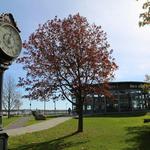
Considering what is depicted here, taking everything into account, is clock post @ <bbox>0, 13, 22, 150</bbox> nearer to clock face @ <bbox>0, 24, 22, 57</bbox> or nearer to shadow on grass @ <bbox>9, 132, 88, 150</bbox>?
clock face @ <bbox>0, 24, 22, 57</bbox>

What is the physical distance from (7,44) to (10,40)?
0.85ft

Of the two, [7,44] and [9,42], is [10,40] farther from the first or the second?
[7,44]

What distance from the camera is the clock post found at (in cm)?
759

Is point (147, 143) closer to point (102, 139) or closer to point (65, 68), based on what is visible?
point (102, 139)

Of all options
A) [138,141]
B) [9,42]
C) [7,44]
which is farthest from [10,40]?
[138,141]

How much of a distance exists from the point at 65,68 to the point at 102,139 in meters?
8.05

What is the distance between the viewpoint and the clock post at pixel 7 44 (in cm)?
759

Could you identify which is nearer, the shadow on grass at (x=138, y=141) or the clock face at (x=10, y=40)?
the clock face at (x=10, y=40)

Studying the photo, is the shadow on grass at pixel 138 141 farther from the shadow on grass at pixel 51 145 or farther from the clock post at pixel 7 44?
the clock post at pixel 7 44

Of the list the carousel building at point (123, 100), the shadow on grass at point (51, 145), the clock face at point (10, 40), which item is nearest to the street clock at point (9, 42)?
the clock face at point (10, 40)

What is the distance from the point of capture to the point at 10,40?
8.13m

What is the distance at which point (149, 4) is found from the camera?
2306cm

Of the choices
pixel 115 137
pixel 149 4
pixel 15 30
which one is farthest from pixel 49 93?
pixel 15 30

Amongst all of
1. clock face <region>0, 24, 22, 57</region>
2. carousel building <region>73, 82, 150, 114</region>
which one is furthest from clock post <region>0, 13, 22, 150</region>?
carousel building <region>73, 82, 150, 114</region>
